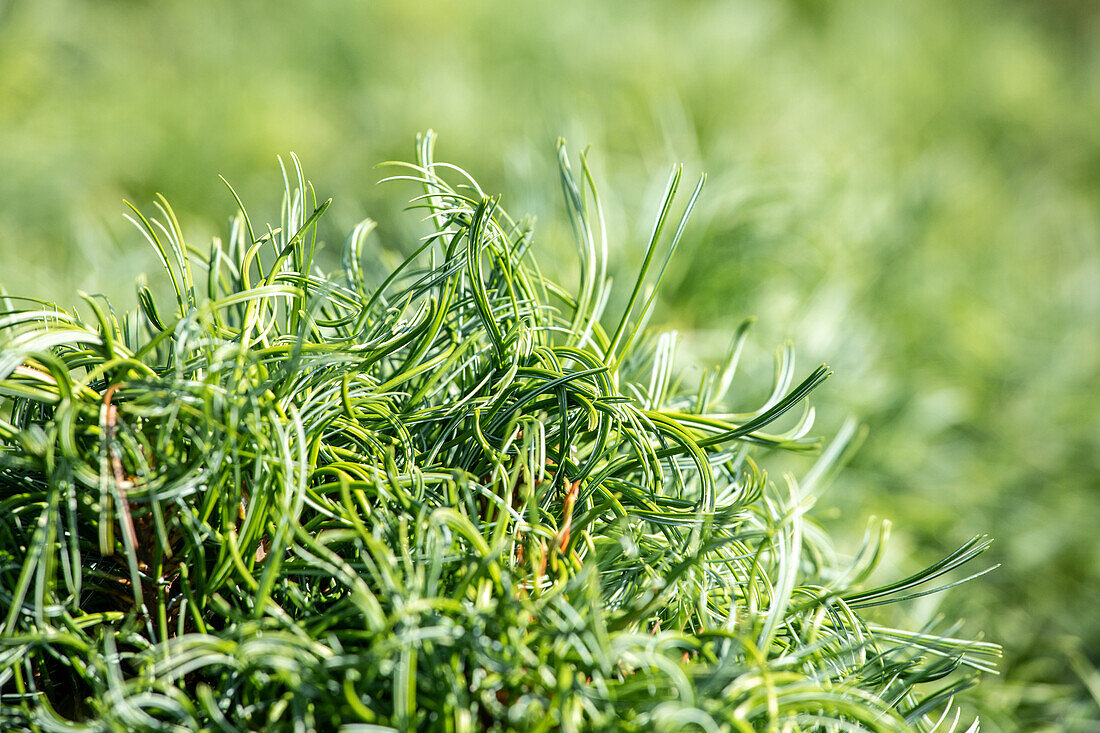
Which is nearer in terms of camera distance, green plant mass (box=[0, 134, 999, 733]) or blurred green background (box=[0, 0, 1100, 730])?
green plant mass (box=[0, 134, 999, 733])

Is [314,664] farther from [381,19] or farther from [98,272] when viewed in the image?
[381,19]

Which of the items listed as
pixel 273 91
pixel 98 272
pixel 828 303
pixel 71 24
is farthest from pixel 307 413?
pixel 71 24

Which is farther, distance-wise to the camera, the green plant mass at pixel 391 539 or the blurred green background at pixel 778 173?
the blurred green background at pixel 778 173

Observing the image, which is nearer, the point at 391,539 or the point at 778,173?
the point at 391,539

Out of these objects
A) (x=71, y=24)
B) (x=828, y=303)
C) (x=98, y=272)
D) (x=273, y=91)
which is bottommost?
(x=828, y=303)

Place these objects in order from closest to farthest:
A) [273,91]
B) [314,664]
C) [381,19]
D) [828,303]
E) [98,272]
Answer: [314,664] → [98,272] → [828,303] → [273,91] → [381,19]
